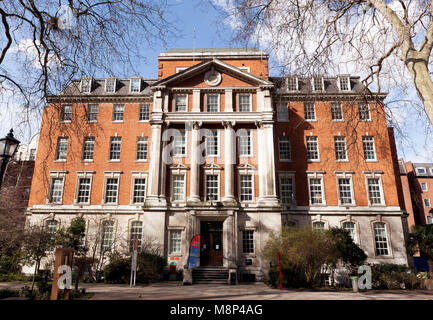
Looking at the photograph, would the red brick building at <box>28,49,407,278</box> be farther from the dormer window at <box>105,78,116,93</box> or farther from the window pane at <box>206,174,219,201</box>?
the dormer window at <box>105,78,116,93</box>

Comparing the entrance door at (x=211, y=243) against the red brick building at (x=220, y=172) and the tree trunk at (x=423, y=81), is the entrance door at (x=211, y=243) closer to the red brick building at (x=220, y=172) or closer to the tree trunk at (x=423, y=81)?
the red brick building at (x=220, y=172)

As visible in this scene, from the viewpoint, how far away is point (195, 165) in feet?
79.2

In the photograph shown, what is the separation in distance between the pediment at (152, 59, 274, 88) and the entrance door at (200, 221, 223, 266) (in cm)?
1257

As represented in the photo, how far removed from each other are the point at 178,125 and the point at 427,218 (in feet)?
166

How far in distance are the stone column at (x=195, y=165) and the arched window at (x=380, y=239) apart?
15.5m

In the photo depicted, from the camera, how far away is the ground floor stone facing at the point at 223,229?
22.2 meters

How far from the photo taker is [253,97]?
2617 centimetres

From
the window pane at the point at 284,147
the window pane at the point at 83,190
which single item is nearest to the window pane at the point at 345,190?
the window pane at the point at 284,147

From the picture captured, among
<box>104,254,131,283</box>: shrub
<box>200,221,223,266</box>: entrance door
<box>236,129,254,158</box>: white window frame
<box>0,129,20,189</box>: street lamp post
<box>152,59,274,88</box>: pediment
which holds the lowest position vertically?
<box>104,254,131,283</box>: shrub

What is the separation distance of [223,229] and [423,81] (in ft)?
59.1

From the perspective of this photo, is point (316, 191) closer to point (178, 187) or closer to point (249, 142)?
point (249, 142)

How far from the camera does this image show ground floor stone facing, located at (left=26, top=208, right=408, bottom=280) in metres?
22.2

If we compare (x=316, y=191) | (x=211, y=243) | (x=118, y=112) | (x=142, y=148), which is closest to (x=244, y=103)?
(x=316, y=191)

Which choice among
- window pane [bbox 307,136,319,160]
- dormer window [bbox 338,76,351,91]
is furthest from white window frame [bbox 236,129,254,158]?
dormer window [bbox 338,76,351,91]
